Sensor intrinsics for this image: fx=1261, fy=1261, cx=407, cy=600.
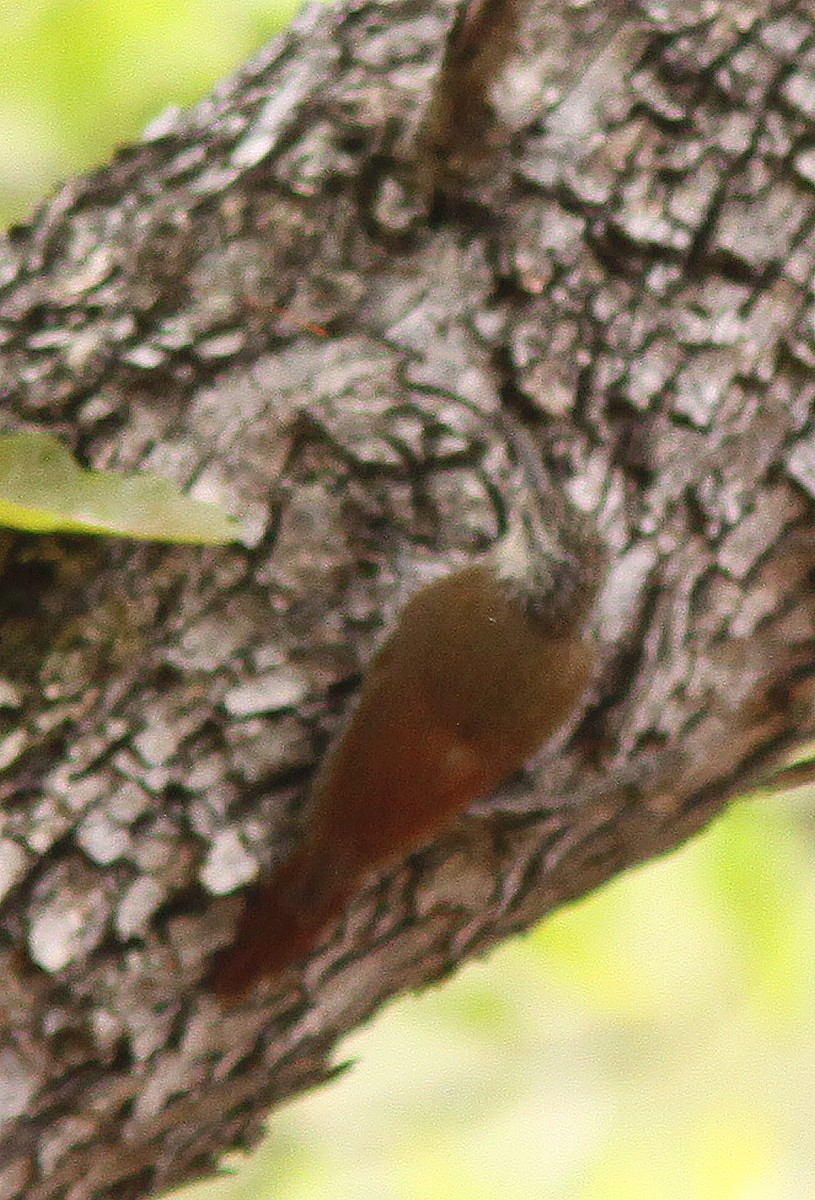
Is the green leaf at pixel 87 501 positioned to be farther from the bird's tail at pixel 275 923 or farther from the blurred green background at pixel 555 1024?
the blurred green background at pixel 555 1024

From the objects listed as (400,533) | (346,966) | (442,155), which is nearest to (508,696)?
(400,533)

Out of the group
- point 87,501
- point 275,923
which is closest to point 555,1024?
point 275,923

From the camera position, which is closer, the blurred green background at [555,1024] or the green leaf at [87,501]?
the green leaf at [87,501]

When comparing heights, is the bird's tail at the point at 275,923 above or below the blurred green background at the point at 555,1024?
below

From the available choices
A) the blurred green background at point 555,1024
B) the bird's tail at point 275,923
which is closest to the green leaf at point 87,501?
the bird's tail at point 275,923

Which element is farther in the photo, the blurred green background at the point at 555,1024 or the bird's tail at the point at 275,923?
the blurred green background at the point at 555,1024

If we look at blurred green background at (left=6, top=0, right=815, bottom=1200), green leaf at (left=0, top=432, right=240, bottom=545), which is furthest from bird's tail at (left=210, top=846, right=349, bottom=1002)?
blurred green background at (left=6, top=0, right=815, bottom=1200)

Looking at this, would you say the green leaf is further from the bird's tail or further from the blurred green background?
the blurred green background
